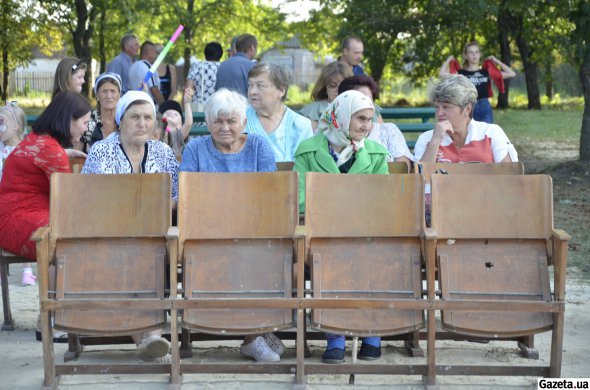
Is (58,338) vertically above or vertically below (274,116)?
below

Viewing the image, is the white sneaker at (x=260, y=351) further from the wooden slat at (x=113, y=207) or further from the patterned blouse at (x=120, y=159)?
the patterned blouse at (x=120, y=159)

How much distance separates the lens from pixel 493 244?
5219 millimetres

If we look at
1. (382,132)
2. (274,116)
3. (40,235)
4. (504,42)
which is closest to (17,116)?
(274,116)

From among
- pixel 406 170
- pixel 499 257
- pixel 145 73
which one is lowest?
pixel 499 257

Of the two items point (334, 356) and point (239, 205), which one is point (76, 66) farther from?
point (334, 356)

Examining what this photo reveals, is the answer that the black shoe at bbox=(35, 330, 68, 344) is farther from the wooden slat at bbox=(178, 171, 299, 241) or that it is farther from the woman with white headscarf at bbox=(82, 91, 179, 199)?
the wooden slat at bbox=(178, 171, 299, 241)

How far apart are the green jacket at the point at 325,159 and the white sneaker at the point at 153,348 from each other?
1.21m

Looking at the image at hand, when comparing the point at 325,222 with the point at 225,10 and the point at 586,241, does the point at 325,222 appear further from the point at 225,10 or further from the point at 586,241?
the point at 225,10

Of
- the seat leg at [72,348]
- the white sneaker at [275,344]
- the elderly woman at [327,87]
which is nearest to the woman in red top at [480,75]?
the elderly woman at [327,87]

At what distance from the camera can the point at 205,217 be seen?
5.16m

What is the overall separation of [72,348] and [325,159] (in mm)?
1803

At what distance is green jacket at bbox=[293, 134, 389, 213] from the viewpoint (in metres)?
5.77

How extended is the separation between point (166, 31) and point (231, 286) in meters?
32.5

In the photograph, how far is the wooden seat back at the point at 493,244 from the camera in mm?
5086
